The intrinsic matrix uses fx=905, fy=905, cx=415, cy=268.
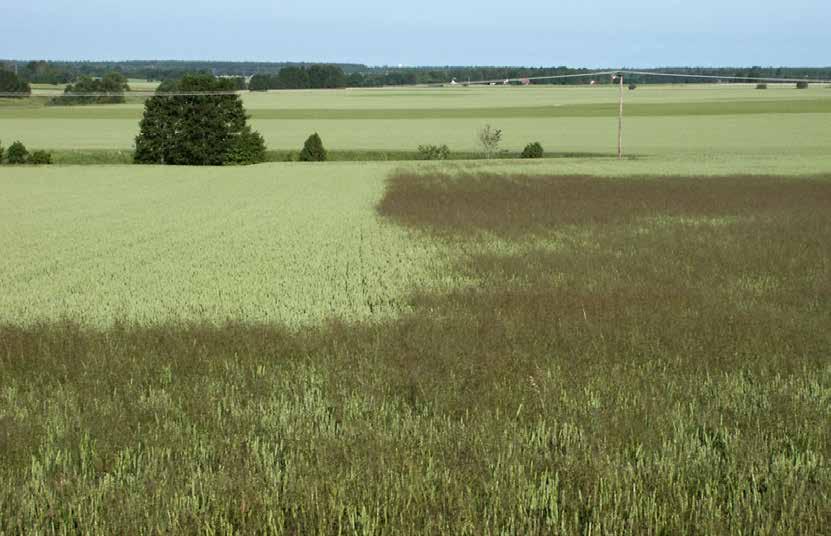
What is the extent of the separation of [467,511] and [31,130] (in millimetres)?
80309

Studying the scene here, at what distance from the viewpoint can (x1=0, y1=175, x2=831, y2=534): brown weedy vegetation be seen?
4836mm

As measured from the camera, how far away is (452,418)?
21.7 feet

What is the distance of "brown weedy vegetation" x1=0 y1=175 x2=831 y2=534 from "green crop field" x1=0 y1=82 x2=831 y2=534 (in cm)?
3

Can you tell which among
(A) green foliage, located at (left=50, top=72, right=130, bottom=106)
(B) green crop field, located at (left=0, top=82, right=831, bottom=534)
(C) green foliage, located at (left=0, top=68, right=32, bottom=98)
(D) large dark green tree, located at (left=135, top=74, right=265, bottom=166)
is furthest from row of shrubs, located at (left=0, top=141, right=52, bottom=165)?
(C) green foliage, located at (left=0, top=68, right=32, bottom=98)

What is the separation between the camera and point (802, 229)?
20141 millimetres

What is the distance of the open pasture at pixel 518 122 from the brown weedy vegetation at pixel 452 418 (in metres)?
48.8

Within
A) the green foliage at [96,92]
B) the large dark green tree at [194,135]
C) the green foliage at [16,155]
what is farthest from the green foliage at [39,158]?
the green foliage at [96,92]

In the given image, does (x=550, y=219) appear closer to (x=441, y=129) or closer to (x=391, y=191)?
(x=391, y=191)

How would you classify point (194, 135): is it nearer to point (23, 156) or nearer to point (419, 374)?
point (23, 156)

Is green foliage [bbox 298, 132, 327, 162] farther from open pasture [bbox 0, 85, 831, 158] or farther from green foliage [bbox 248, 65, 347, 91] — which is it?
green foliage [bbox 248, 65, 347, 91]

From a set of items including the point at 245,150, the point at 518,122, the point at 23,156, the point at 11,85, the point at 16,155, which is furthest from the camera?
the point at 11,85

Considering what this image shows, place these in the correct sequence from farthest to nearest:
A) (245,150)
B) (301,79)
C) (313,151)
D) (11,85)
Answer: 1. (301,79)
2. (11,85)
3. (245,150)
4. (313,151)

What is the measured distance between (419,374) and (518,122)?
79928 mm

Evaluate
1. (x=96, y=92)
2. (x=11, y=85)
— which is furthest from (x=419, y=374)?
(x=96, y=92)
